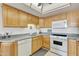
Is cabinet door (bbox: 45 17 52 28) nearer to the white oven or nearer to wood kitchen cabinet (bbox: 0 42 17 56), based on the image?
the white oven

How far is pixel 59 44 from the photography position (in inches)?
59.8

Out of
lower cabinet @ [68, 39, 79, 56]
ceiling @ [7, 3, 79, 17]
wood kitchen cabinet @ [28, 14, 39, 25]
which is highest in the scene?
ceiling @ [7, 3, 79, 17]

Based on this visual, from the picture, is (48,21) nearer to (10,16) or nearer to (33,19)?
(33,19)

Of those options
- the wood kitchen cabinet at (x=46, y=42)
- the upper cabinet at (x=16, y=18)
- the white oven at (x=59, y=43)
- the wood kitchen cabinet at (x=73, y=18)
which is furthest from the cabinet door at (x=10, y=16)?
the wood kitchen cabinet at (x=73, y=18)

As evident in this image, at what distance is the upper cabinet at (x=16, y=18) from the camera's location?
1.28 meters

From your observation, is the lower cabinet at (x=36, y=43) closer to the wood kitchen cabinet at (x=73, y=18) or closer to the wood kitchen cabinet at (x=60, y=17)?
the wood kitchen cabinet at (x=60, y=17)

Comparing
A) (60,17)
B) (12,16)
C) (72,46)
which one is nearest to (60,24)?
(60,17)

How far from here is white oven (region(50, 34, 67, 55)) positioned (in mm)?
1446

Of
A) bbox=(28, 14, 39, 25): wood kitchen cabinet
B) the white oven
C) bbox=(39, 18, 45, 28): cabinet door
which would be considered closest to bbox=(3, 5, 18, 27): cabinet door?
bbox=(28, 14, 39, 25): wood kitchen cabinet

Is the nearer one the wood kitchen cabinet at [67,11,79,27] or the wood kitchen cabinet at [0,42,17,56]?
the wood kitchen cabinet at [0,42,17,56]

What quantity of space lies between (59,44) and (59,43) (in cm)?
2

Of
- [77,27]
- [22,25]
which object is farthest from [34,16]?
[77,27]

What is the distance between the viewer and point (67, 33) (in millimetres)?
1476

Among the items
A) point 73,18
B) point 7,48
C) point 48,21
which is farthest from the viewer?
point 73,18
